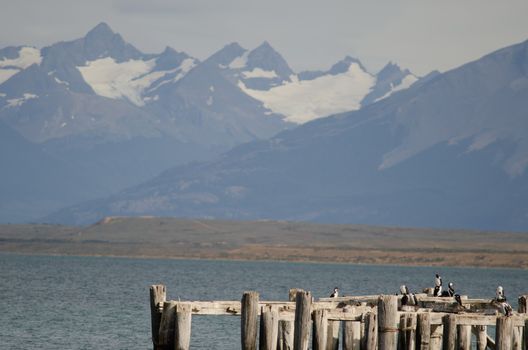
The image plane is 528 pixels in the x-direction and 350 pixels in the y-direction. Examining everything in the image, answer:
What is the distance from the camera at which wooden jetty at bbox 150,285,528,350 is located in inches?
1420

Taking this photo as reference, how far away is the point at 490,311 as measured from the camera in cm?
4116

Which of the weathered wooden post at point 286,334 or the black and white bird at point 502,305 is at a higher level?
the black and white bird at point 502,305

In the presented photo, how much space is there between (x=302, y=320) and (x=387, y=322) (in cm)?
239

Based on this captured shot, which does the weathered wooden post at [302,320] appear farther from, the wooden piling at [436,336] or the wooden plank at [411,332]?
the wooden piling at [436,336]

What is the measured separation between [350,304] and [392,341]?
609 cm

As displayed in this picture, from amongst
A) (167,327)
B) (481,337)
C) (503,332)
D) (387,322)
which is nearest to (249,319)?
(167,327)

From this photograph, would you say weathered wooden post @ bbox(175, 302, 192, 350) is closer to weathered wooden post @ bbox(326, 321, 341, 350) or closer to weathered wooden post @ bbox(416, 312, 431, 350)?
weathered wooden post @ bbox(326, 321, 341, 350)

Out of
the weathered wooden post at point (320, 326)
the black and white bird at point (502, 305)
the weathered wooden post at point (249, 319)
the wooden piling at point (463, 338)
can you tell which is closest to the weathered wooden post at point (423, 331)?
the wooden piling at point (463, 338)

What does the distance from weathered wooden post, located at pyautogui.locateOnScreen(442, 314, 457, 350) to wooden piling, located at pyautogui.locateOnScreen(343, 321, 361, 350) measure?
3.14m

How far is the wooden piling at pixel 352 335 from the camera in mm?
38594

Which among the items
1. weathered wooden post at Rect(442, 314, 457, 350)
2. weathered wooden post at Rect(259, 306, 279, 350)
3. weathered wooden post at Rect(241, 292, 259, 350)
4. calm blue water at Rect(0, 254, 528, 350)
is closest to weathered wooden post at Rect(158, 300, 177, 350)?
weathered wooden post at Rect(241, 292, 259, 350)

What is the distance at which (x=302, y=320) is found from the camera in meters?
36.5

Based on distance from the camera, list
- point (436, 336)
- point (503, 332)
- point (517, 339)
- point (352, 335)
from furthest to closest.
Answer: point (436, 336)
point (517, 339)
point (352, 335)
point (503, 332)

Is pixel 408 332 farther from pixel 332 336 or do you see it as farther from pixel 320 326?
pixel 320 326
